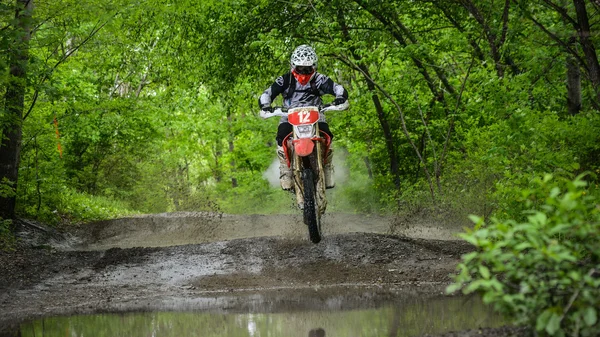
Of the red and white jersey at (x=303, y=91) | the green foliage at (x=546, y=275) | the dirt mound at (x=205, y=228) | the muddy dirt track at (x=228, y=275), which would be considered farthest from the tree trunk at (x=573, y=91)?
the green foliage at (x=546, y=275)

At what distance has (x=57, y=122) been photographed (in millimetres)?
13945

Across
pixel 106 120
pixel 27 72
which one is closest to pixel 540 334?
pixel 27 72

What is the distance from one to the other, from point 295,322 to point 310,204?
3396 mm

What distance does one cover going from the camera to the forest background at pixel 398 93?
6957 mm

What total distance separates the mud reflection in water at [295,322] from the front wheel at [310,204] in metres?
2.85

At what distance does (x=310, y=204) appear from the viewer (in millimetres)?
8852

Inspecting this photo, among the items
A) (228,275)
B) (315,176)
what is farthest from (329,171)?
(228,275)

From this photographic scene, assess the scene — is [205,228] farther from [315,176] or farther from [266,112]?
[315,176]

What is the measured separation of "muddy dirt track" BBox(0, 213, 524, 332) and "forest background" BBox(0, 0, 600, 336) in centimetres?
96

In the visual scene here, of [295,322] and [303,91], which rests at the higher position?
[303,91]

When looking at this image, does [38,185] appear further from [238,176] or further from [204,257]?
[238,176]

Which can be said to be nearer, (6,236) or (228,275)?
(228,275)

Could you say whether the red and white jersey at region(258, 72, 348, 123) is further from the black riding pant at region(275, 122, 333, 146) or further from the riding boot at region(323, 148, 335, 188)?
the riding boot at region(323, 148, 335, 188)

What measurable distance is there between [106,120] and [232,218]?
376 inches
